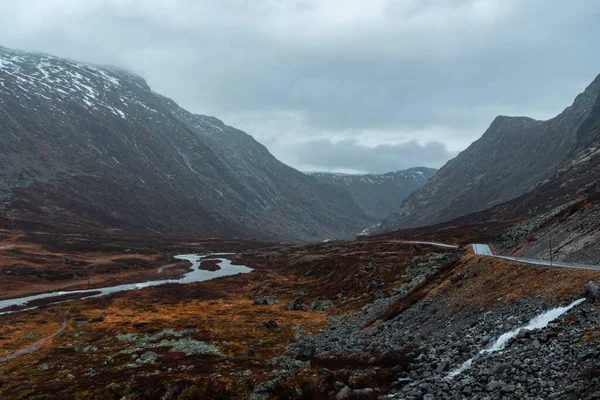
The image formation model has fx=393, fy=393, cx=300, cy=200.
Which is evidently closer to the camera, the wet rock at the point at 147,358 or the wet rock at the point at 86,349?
the wet rock at the point at 147,358

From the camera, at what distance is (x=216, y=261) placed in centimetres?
18225

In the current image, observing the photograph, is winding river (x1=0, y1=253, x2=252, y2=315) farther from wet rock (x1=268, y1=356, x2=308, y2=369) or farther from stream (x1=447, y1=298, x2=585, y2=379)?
stream (x1=447, y1=298, x2=585, y2=379)

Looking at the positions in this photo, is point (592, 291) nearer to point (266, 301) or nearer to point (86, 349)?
point (86, 349)

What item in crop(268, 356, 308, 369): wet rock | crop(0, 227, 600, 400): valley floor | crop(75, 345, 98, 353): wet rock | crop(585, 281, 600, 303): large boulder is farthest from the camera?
crop(75, 345, 98, 353): wet rock

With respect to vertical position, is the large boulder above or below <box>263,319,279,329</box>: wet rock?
above

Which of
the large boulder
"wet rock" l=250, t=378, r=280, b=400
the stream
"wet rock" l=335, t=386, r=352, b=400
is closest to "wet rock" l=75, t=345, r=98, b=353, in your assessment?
"wet rock" l=250, t=378, r=280, b=400

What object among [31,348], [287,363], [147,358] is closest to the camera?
[287,363]

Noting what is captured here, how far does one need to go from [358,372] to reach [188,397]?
12.7 meters

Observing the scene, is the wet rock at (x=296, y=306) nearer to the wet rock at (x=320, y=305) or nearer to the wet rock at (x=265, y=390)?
the wet rock at (x=320, y=305)

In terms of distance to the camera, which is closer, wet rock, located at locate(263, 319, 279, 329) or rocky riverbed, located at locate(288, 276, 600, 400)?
rocky riverbed, located at locate(288, 276, 600, 400)

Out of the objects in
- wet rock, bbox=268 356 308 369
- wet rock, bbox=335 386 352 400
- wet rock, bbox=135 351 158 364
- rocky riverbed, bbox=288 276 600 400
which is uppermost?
rocky riverbed, bbox=288 276 600 400

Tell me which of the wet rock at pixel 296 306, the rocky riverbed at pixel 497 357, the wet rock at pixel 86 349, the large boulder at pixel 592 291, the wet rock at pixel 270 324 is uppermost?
the large boulder at pixel 592 291

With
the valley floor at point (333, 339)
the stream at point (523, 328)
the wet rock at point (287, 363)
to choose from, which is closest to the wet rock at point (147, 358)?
the valley floor at point (333, 339)

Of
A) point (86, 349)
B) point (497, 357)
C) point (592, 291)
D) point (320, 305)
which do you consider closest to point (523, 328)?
point (497, 357)
